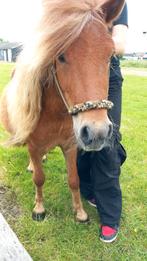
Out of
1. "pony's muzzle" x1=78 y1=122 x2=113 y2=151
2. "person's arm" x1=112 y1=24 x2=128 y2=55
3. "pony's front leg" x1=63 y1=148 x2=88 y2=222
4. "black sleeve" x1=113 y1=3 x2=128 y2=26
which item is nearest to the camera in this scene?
"pony's muzzle" x1=78 y1=122 x2=113 y2=151

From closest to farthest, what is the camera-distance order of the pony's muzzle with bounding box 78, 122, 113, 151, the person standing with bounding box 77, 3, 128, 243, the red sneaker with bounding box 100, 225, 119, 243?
the pony's muzzle with bounding box 78, 122, 113, 151, the person standing with bounding box 77, 3, 128, 243, the red sneaker with bounding box 100, 225, 119, 243

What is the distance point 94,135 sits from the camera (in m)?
2.07

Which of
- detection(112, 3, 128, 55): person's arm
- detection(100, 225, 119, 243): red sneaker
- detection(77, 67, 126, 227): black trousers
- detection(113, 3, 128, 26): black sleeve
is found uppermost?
detection(113, 3, 128, 26): black sleeve

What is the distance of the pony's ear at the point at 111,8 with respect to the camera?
232 cm

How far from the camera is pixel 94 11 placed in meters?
2.25

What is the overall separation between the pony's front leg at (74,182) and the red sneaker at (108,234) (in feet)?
0.94

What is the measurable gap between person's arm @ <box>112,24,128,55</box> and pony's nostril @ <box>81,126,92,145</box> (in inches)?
29.6

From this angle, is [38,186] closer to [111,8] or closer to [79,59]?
[79,59]

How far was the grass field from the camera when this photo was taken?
3035mm

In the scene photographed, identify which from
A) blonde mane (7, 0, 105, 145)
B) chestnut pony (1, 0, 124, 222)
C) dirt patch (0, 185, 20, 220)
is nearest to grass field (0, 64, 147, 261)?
dirt patch (0, 185, 20, 220)

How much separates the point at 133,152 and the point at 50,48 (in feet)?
11.0

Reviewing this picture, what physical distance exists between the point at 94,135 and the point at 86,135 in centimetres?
7

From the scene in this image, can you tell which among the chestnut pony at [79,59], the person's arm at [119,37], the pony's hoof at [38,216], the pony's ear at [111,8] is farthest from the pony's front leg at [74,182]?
the pony's ear at [111,8]

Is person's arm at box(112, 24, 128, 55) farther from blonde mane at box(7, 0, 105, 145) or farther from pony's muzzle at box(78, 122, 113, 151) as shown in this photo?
pony's muzzle at box(78, 122, 113, 151)
